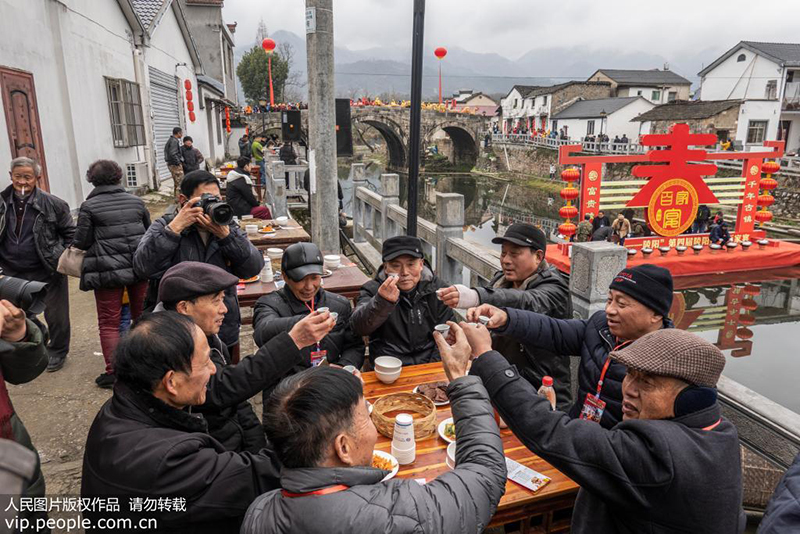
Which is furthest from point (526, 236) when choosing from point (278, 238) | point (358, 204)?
point (358, 204)

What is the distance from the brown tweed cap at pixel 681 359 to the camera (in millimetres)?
1488

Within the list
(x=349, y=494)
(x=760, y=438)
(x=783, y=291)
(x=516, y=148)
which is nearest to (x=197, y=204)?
(x=349, y=494)

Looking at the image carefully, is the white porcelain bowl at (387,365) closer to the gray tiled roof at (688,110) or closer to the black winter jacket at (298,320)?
the black winter jacket at (298,320)

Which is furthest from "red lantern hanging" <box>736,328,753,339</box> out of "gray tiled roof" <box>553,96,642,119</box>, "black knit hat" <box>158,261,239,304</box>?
"gray tiled roof" <box>553,96,642,119</box>

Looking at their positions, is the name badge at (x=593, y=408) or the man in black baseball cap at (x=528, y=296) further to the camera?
the man in black baseball cap at (x=528, y=296)

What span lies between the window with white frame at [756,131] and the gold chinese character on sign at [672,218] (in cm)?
2665

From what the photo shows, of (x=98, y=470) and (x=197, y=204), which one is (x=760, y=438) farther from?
(x=197, y=204)

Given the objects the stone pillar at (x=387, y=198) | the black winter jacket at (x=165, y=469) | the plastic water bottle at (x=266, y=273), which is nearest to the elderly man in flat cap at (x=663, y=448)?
the black winter jacket at (x=165, y=469)

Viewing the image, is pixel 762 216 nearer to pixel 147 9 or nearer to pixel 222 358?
pixel 222 358

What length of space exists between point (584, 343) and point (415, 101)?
203 cm

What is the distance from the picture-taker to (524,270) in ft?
10.7

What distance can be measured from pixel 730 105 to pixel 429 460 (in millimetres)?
34490

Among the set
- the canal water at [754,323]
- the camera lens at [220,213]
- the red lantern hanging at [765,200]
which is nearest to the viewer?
the camera lens at [220,213]

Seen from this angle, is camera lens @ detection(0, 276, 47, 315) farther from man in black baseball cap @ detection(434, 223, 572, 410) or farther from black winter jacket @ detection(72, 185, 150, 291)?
man in black baseball cap @ detection(434, 223, 572, 410)
